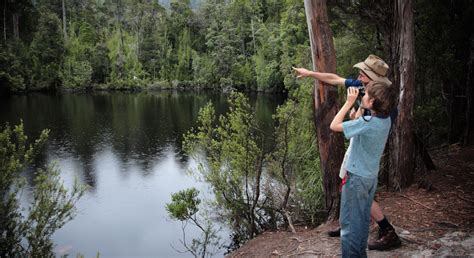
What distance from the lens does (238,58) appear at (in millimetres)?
60250

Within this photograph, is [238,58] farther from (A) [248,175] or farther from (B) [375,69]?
(B) [375,69]

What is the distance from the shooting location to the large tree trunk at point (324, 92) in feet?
19.7

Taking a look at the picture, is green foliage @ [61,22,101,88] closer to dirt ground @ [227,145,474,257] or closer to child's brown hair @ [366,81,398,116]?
dirt ground @ [227,145,474,257]

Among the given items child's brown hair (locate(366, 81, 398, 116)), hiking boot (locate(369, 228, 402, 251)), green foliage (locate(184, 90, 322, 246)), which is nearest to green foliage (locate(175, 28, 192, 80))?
green foliage (locate(184, 90, 322, 246))

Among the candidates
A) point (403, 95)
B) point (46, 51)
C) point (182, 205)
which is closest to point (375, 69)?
point (403, 95)

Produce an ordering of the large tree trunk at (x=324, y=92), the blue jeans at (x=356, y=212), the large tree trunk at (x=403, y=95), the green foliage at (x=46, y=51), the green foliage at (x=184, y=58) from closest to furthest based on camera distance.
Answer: the blue jeans at (x=356, y=212) → the large tree trunk at (x=324, y=92) → the large tree trunk at (x=403, y=95) → the green foliage at (x=46, y=51) → the green foliage at (x=184, y=58)

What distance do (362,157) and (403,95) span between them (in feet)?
11.0

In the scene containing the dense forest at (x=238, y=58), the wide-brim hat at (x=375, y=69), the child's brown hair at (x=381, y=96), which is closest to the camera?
the child's brown hair at (x=381, y=96)

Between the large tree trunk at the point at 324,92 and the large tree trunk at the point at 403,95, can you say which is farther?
the large tree trunk at the point at 403,95

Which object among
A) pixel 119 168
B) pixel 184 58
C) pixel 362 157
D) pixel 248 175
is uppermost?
pixel 184 58

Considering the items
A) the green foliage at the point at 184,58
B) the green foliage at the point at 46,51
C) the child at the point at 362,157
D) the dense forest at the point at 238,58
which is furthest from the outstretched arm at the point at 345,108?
the green foliage at the point at 184,58

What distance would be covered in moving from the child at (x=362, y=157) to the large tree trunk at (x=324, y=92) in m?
2.49

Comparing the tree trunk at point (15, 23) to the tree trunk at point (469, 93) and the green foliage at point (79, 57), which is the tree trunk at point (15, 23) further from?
the tree trunk at point (469, 93)

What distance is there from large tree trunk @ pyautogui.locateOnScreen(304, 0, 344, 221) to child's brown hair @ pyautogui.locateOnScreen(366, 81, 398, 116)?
8.71 ft
